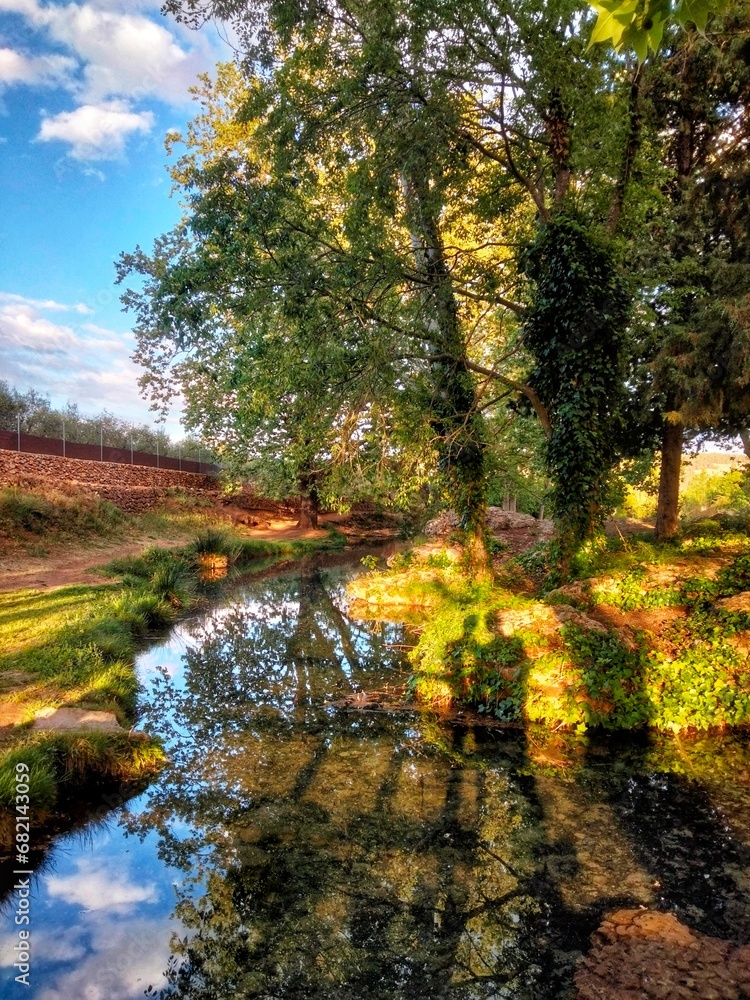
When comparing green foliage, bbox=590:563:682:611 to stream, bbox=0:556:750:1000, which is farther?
green foliage, bbox=590:563:682:611

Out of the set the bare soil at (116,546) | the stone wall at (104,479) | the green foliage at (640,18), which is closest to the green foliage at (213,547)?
the bare soil at (116,546)

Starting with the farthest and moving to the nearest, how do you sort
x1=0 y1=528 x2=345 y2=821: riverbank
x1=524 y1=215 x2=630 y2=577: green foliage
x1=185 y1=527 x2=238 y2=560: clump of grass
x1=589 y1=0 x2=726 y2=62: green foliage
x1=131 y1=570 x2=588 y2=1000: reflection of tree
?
x1=185 y1=527 x2=238 y2=560: clump of grass
x1=524 y1=215 x2=630 y2=577: green foliage
x1=0 y1=528 x2=345 y2=821: riverbank
x1=131 y1=570 x2=588 y2=1000: reflection of tree
x1=589 y1=0 x2=726 y2=62: green foliage

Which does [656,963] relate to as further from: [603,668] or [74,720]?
[74,720]

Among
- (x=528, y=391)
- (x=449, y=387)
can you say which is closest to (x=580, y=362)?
(x=528, y=391)

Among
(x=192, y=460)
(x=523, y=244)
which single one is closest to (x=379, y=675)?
(x=523, y=244)

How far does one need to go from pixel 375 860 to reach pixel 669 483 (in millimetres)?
13076

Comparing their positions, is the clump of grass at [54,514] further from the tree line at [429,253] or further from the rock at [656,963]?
the rock at [656,963]

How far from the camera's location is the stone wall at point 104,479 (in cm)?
2108

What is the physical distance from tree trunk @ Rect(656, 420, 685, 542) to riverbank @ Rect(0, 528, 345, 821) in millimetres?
11628

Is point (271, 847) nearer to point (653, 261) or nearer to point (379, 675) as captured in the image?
point (379, 675)

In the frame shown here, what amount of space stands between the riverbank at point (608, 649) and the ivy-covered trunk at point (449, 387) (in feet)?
5.60

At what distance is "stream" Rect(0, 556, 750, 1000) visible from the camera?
3486mm

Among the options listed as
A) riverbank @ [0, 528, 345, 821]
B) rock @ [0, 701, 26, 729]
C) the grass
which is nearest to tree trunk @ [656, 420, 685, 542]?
riverbank @ [0, 528, 345, 821]

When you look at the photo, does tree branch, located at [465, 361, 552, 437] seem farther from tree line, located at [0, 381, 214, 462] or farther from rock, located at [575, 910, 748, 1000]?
tree line, located at [0, 381, 214, 462]
